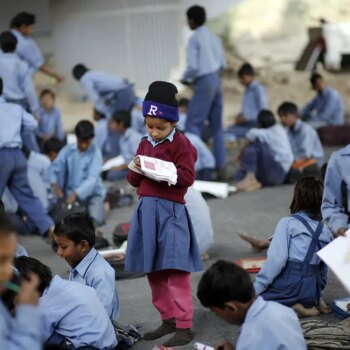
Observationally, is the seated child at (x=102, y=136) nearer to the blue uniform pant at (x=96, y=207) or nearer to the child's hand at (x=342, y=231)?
the blue uniform pant at (x=96, y=207)

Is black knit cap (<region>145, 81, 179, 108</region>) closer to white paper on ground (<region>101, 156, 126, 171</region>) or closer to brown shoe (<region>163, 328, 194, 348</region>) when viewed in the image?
brown shoe (<region>163, 328, 194, 348</region>)

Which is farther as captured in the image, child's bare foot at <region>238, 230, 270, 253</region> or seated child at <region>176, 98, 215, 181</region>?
seated child at <region>176, 98, 215, 181</region>

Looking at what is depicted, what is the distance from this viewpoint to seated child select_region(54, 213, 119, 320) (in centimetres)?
488

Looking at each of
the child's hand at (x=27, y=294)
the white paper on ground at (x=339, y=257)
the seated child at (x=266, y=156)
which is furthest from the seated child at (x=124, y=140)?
the child's hand at (x=27, y=294)

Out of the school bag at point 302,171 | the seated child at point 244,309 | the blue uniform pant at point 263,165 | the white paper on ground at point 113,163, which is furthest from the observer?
the white paper on ground at point 113,163

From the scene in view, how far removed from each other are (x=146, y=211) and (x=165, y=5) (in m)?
8.57

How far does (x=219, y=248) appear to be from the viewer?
6.96m

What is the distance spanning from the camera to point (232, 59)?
51.1 feet

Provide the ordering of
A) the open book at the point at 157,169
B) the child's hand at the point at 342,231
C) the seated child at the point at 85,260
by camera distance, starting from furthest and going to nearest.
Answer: the seated child at the point at 85,260 < the open book at the point at 157,169 < the child's hand at the point at 342,231

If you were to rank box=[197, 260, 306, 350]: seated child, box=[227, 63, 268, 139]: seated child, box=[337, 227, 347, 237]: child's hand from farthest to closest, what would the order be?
box=[227, 63, 268, 139]: seated child, box=[337, 227, 347, 237]: child's hand, box=[197, 260, 306, 350]: seated child

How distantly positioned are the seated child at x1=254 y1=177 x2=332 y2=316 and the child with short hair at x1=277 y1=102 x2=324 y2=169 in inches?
166

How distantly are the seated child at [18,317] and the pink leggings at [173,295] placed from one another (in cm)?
202

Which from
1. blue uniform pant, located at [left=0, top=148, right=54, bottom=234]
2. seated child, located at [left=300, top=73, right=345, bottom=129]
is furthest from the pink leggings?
seated child, located at [left=300, top=73, right=345, bottom=129]

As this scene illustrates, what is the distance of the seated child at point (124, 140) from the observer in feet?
31.7
